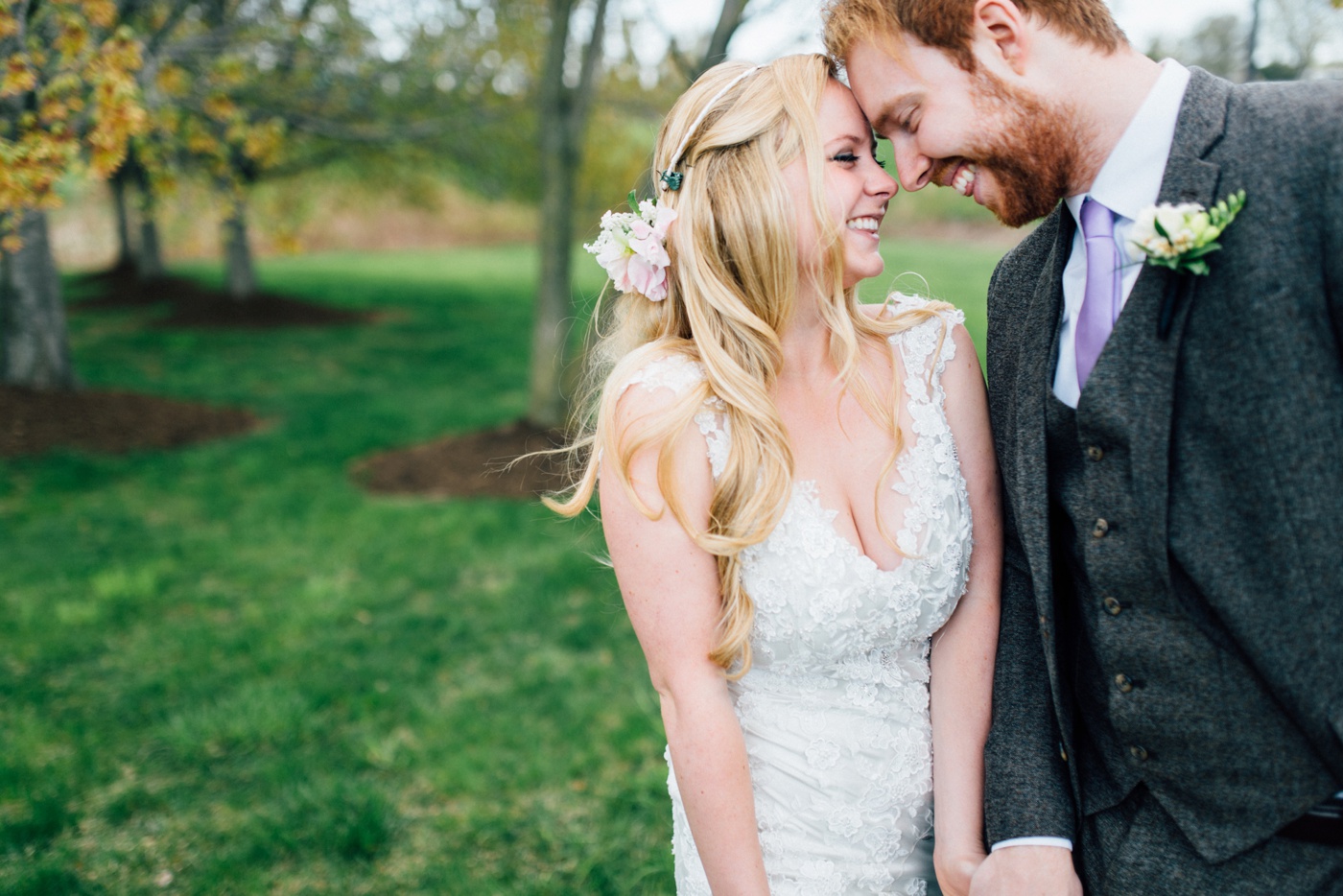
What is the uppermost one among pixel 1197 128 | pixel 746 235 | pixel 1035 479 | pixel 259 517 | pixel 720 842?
pixel 1197 128

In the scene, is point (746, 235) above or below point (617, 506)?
above

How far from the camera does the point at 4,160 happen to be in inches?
144

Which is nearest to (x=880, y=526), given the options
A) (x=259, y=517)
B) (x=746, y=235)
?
(x=746, y=235)

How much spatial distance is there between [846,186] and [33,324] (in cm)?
1025

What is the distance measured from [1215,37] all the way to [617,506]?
8473mm

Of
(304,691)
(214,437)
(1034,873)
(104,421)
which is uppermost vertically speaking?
(1034,873)

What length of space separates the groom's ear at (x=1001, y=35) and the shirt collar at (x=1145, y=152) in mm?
220

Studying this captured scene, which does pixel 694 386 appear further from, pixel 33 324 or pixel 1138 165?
pixel 33 324

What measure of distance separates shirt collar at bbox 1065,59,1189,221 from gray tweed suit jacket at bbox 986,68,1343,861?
0.15 feet

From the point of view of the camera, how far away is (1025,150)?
177 centimetres

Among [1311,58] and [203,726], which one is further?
[1311,58]

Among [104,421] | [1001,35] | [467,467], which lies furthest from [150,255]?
[1001,35]

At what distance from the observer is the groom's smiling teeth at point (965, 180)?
192 centimetres

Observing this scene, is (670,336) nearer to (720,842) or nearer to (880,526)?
(880,526)
